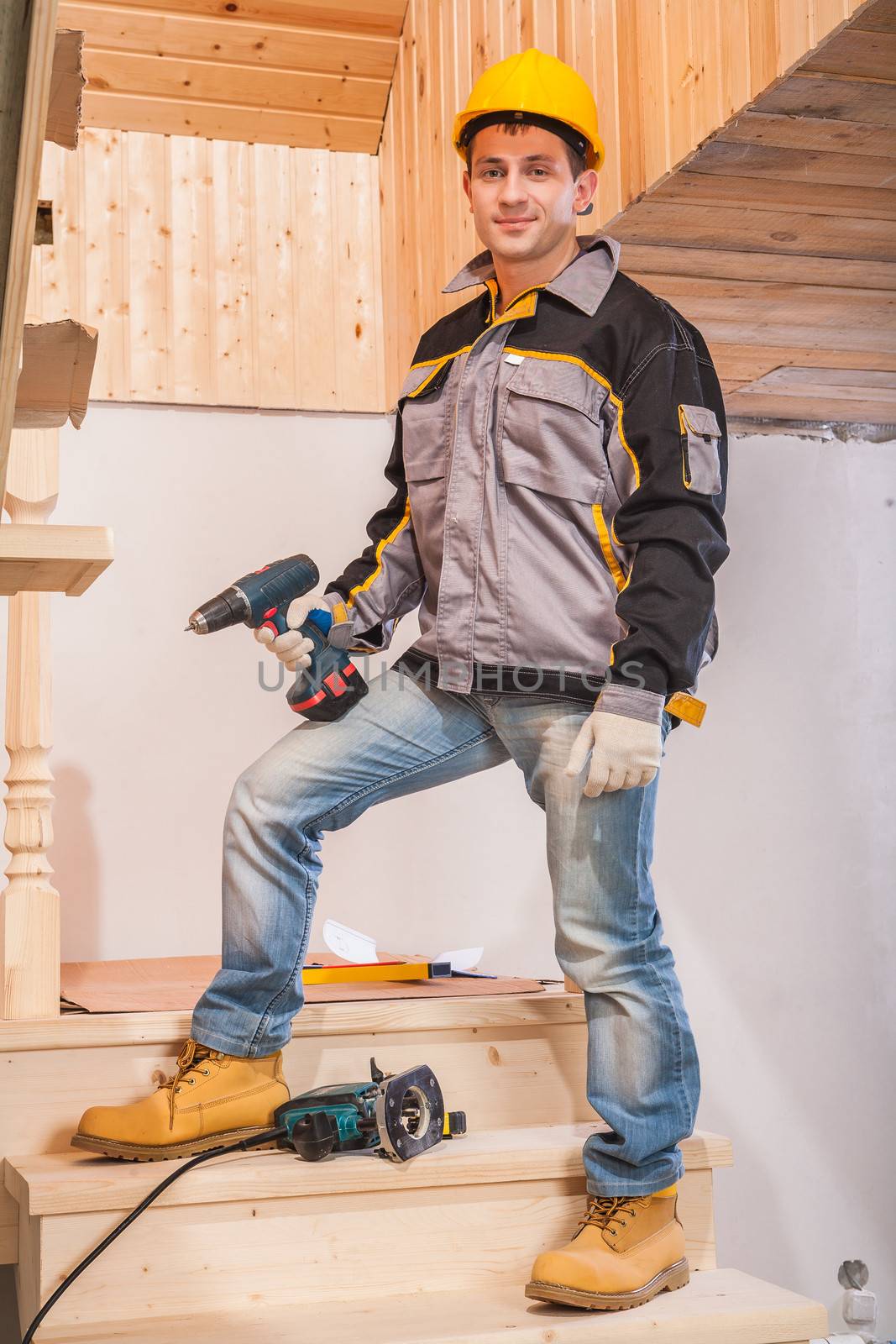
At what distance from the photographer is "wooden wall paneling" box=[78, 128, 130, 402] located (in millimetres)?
3596

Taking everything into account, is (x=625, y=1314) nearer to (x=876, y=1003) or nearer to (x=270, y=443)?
(x=876, y=1003)

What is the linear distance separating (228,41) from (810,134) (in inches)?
86.6

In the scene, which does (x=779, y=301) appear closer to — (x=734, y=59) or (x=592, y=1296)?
(x=734, y=59)

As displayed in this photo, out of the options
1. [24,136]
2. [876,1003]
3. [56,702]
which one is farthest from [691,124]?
[876,1003]

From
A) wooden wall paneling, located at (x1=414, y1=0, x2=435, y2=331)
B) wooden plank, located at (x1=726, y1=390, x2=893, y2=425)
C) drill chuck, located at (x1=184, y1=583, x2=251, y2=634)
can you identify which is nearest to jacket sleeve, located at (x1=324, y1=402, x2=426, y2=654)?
drill chuck, located at (x1=184, y1=583, x2=251, y2=634)

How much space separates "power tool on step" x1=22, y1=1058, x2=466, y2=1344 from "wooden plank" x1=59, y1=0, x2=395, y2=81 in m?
3.00

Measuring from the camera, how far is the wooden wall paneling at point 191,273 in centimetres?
366

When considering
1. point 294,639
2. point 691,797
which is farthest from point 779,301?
point 691,797

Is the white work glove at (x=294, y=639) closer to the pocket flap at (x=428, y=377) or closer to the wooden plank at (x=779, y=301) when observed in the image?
the pocket flap at (x=428, y=377)

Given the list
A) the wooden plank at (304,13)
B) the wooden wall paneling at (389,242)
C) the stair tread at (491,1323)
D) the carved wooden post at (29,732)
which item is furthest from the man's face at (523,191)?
the wooden plank at (304,13)

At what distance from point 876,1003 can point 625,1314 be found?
2486 millimetres

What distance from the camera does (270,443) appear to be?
3.72m

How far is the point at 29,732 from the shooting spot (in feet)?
7.20

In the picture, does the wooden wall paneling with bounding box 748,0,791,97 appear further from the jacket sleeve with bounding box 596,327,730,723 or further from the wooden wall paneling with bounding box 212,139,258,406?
the wooden wall paneling with bounding box 212,139,258,406
